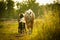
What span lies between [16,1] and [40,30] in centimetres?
62

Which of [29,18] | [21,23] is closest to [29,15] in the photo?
[29,18]

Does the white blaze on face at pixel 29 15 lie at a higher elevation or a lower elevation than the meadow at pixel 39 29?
higher

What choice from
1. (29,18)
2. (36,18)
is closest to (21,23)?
(29,18)

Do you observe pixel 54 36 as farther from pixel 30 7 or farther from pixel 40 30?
pixel 30 7

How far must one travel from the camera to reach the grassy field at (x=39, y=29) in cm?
294

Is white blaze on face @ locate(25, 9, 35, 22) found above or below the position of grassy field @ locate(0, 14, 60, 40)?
above

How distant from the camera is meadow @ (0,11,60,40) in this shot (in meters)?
2.94

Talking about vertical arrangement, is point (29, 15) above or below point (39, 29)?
above

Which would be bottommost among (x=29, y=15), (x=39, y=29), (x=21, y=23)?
(x=39, y=29)

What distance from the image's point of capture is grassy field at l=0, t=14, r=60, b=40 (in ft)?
9.65

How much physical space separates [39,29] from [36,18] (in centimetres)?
19

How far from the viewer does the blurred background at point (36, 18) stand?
2953 millimetres

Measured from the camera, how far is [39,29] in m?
3.00

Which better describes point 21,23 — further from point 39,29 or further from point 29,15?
point 39,29
